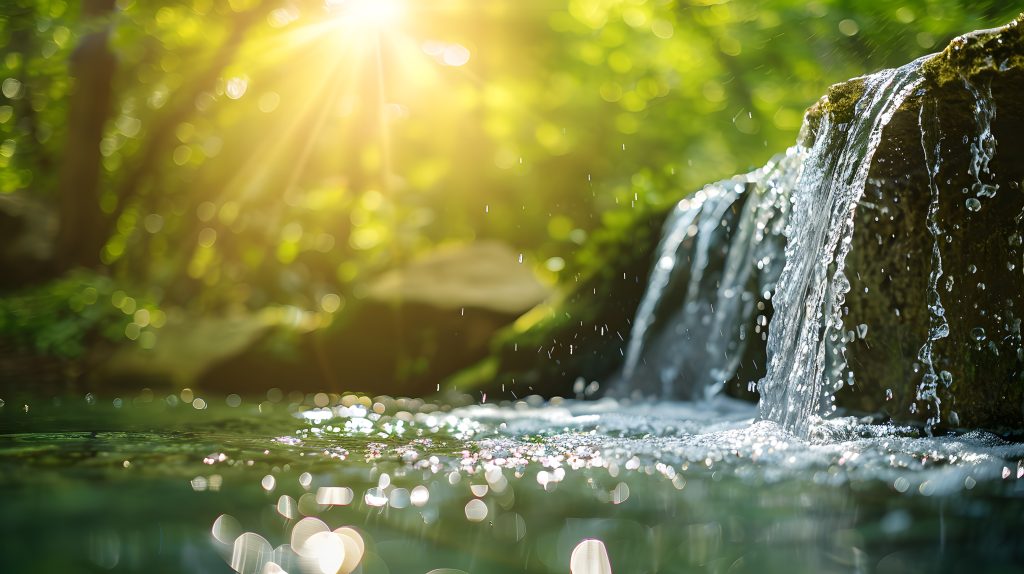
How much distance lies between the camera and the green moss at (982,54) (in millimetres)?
3385

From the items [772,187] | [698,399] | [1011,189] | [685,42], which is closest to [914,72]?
[1011,189]

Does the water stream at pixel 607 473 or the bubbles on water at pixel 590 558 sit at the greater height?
the water stream at pixel 607 473

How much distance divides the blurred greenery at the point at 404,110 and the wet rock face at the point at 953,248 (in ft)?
11.3

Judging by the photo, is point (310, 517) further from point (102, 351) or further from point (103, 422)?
point (102, 351)

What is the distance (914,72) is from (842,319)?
123cm

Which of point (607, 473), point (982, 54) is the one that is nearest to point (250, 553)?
point (607, 473)

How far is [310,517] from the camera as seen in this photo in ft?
6.56

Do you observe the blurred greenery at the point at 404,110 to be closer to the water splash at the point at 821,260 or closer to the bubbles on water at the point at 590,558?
the water splash at the point at 821,260

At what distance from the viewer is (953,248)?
3799 millimetres

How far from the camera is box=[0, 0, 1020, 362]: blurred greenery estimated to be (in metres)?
9.24

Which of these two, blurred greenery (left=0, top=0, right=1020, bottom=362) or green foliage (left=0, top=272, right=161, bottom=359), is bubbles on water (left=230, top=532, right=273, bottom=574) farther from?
green foliage (left=0, top=272, right=161, bottom=359)

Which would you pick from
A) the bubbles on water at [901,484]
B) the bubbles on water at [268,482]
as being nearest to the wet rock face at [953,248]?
the bubbles on water at [901,484]

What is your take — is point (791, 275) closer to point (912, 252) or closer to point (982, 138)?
point (912, 252)

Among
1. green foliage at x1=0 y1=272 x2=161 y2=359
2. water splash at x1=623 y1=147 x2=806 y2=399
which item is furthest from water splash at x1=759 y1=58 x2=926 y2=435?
green foliage at x1=0 y1=272 x2=161 y2=359
